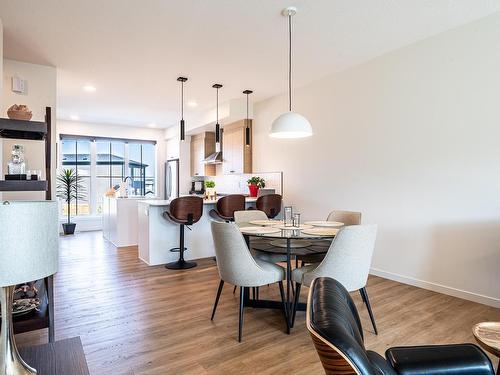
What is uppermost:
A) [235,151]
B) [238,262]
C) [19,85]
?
[19,85]

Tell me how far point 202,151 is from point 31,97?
412 centimetres

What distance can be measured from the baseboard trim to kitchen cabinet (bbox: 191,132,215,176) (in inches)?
185

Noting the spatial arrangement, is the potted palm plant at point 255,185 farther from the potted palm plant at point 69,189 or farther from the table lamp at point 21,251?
the table lamp at point 21,251

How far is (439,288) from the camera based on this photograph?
140 inches

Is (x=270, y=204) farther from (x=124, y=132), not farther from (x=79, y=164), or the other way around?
(x=79, y=164)

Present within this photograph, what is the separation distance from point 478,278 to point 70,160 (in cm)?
860

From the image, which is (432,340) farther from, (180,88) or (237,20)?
(180,88)

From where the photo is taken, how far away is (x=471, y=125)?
10.9 ft

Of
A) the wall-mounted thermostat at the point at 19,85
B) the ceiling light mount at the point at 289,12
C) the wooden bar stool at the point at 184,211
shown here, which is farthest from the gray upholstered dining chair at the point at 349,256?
the wall-mounted thermostat at the point at 19,85

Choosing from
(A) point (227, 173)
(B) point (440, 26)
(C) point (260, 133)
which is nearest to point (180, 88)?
(C) point (260, 133)

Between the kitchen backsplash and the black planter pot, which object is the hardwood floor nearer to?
the kitchen backsplash

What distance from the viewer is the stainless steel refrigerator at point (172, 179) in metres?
8.65

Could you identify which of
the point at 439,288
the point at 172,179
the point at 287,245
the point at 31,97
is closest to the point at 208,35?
the point at 287,245

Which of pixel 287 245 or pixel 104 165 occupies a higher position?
pixel 104 165
